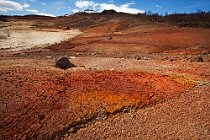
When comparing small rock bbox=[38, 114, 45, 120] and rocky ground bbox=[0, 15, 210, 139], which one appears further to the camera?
small rock bbox=[38, 114, 45, 120]

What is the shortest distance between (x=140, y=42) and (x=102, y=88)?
33.4ft

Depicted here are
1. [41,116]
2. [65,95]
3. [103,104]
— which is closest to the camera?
[41,116]

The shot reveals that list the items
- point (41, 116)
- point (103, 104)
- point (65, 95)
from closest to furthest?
point (41, 116) → point (103, 104) → point (65, 95)

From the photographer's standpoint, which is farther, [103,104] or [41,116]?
[103,104]

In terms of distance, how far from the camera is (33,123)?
5023 millimetres

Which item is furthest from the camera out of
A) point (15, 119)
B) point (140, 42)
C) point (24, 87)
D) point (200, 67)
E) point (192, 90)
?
point (140, 42)

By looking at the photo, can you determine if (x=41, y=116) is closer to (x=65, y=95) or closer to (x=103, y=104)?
(x=65, y=95)

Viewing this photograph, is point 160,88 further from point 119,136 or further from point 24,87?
point 24,87

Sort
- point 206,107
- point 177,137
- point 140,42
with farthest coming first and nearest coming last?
point 140,42, point 206,107, point 177,137

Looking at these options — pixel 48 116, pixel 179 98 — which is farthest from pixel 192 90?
pixel 48 116

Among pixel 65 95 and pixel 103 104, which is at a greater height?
pixel 65 95

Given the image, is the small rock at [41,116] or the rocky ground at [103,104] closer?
the rocky ground at [103,104]

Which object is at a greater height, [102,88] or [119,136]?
[102,88]

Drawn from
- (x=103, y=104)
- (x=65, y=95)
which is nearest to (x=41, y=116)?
(x=65, y=95)
